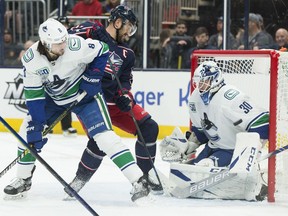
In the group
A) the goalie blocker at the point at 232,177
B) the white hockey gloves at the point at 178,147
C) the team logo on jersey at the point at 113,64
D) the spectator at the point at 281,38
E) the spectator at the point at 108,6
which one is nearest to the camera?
the goalie blocker at the point at 232,177

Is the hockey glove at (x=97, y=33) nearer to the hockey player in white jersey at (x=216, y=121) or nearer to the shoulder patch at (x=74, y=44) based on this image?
the shoulder patch at (x=74, y=44)

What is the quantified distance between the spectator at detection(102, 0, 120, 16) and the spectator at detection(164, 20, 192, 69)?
653mm

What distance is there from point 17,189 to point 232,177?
3.82ft

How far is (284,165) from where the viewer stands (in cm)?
484

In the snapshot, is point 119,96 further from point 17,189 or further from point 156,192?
point 17,189

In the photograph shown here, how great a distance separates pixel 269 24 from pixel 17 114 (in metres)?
2.49

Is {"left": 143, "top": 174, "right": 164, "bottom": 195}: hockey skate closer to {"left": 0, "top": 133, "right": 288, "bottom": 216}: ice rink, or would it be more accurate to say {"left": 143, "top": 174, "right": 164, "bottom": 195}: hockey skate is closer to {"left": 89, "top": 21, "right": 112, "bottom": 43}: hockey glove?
{"left": 0, "top": 133, "right": 288, "bottom": 216}: ice rink

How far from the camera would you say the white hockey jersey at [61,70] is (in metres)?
4.46

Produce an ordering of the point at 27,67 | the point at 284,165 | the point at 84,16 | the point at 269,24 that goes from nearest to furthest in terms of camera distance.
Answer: the point at 27,67
the point at 284,165
the point at 269,24
the point at 84,16

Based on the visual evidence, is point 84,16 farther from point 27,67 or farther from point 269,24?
point 27,67

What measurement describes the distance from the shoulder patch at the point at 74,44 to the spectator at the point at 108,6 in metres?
3.87

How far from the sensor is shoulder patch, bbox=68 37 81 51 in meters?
4.52

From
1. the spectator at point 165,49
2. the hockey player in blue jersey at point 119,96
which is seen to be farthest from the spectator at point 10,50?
the hockey player in blue jersey at point 119,96

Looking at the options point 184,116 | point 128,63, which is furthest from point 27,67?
point 184,116
